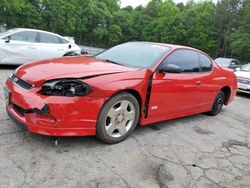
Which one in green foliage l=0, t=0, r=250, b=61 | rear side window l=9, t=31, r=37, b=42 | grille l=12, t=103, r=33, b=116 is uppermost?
green foliage l=0, t=0, r=250, b=61

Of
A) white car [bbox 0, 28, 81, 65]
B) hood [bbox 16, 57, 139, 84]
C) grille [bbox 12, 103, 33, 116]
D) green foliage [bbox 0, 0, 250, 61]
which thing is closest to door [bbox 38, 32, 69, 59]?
white car [bbox 0, 28, 81, 65]

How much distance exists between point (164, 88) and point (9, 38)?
6.02m

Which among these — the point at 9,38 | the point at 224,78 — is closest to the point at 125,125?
the point at 224,78

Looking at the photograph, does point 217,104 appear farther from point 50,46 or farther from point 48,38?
point 48,38

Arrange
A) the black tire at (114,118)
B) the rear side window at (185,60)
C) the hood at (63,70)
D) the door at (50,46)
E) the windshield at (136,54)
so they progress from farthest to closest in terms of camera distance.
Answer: the door at (50,46), the rear side window at (185,60), the windshield at (136,54), the black tire at (114,118), the hood at (63,70)

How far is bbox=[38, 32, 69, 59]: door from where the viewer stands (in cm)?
905

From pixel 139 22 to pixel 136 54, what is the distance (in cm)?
5301

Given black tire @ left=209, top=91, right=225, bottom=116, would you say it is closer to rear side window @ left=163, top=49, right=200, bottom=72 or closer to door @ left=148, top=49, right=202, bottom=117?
door @ left=148, top=49, right=202, bottom=117

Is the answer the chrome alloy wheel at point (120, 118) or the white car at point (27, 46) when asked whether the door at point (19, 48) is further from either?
the chrome alloy wheel at point (120, 118)

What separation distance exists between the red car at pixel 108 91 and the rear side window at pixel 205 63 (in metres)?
0.18

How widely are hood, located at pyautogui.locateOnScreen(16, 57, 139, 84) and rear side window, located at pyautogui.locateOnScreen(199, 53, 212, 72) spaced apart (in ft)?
6.39

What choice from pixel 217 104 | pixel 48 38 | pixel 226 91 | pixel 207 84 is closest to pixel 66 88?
pixel 207 84

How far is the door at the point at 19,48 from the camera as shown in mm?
8250

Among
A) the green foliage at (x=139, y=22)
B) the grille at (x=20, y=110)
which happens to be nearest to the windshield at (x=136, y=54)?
the grille at (x=20, y=110)
